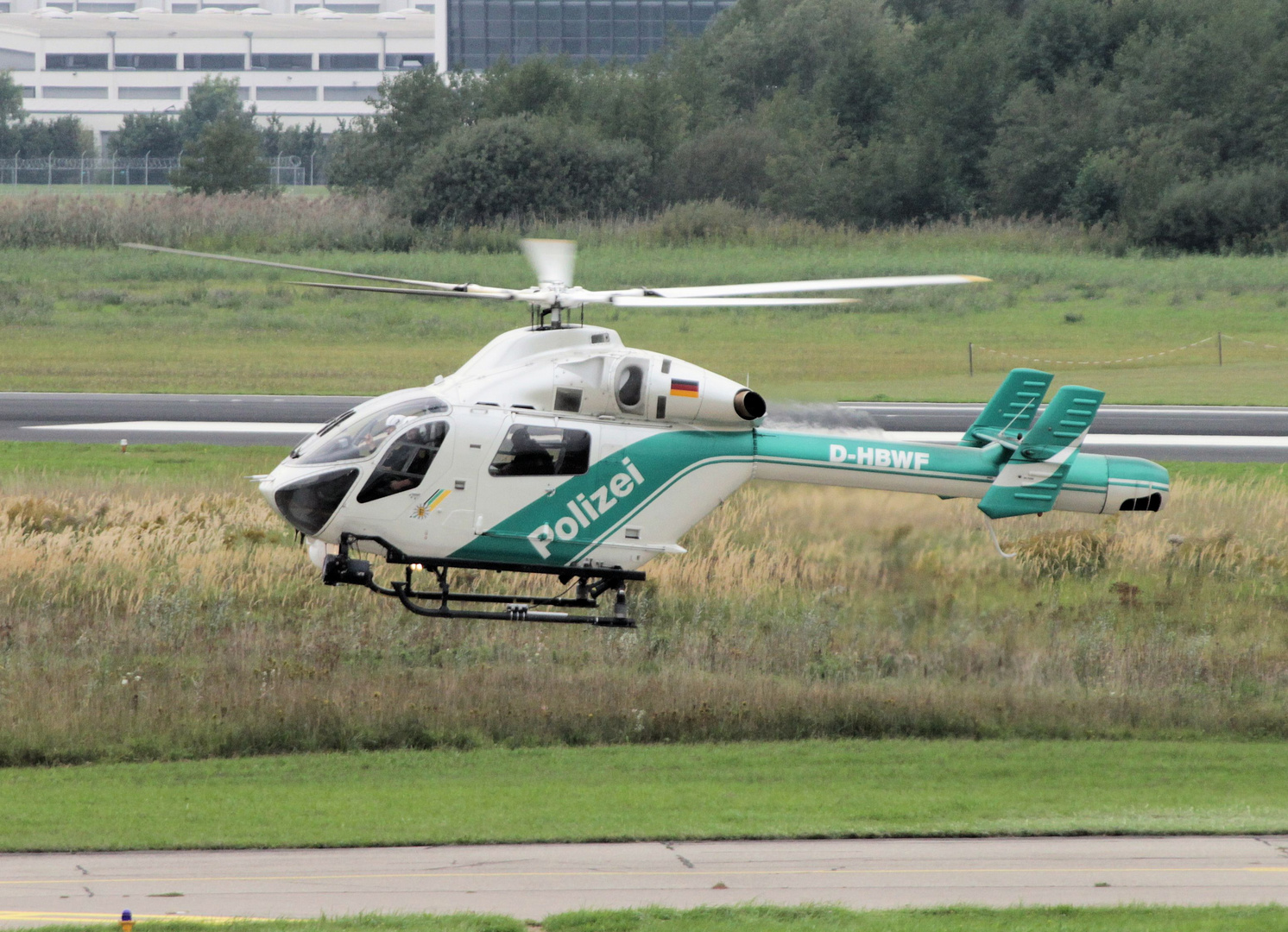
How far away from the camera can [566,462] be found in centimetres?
1767

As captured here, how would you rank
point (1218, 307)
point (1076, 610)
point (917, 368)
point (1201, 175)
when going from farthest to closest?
1. point (1201, 175)
2. point (1218, 307)
3. point (917, 368)
4. point (1076, 610)

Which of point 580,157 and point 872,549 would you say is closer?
point 872,549

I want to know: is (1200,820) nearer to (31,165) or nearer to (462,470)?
(462,470)

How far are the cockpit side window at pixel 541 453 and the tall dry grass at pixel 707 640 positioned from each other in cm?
462

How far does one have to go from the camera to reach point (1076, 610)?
24.8 metres

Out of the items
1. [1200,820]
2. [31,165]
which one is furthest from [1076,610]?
[31,165]

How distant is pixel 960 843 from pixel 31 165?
12827 cm

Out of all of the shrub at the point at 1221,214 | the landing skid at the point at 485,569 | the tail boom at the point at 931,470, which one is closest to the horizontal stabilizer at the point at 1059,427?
the tail boom at the point at 931,470

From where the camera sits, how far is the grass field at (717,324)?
45.7 metres

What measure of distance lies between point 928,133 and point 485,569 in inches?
3064

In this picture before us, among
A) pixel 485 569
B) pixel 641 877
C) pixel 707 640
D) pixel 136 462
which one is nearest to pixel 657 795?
pixel 641 877

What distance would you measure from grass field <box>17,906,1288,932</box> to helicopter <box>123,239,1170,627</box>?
4950 millimetres

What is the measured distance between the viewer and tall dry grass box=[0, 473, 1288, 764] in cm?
2112

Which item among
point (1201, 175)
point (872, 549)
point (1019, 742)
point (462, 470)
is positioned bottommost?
point (1019, 742)
